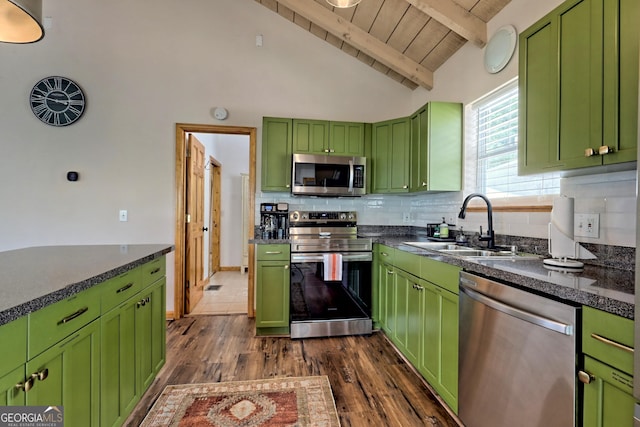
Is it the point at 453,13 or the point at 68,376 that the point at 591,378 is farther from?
the point at 453,13

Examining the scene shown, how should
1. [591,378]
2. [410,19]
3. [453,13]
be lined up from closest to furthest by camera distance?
1. [591,378]
2. [453,13]
3. [410,19]

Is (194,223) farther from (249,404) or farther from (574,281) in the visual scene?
(574,281)

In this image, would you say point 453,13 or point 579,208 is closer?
point 579,208

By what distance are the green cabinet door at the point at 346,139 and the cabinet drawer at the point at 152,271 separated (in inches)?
78.3

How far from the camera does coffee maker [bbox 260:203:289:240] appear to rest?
3.17 metres

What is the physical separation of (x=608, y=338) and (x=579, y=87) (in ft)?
3.51

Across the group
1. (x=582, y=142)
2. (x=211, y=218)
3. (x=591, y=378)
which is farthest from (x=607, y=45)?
(x=211, y=218)

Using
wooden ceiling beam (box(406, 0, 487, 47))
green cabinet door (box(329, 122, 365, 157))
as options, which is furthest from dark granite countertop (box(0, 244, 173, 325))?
wooden ceiling beam (box(406, 0, 487, 47))

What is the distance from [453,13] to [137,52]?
125 inches

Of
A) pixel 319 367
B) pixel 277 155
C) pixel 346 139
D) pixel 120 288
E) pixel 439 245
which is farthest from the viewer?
pixel 346 139

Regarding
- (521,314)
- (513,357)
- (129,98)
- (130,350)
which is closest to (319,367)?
(130,350)

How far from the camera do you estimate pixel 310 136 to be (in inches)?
122

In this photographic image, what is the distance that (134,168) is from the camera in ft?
10.2

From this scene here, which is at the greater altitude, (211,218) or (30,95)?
(30,95)
